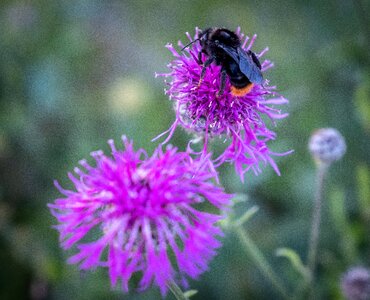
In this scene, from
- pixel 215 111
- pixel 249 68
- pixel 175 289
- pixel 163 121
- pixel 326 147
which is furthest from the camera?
pixel 163 121

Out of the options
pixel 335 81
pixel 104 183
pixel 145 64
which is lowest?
pixel 335 81

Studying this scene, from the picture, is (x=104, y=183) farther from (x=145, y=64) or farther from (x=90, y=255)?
(x=145, y=64)

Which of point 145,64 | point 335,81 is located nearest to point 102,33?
point 145,64

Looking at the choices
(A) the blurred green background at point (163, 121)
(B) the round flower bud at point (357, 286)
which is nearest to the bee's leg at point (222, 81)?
(A) the blurred green background at point (163, 121)

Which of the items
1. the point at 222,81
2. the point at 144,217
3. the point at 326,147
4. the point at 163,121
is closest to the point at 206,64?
the point at 222,81

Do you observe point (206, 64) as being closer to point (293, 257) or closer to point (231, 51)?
point (231, 51)

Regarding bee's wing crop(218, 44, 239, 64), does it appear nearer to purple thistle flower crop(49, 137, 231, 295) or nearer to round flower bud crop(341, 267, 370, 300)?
purple thistle flower crop(49, 137, 231, 295)
